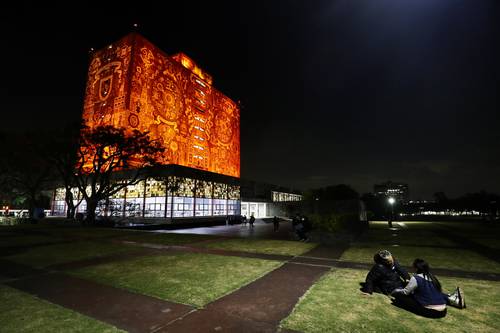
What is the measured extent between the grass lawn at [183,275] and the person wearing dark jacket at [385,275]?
349 centimetres

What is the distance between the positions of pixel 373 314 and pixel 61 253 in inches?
544

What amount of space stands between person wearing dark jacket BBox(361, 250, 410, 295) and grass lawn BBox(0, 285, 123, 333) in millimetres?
6043

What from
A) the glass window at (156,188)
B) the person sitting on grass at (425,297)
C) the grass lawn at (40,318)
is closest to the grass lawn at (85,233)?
the grass lawn at (40,318)

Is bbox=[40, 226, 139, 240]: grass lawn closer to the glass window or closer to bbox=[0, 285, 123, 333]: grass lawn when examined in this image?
bbox=[0, 285, 123, 333]: grass lawn

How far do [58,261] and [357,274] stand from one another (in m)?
11.8

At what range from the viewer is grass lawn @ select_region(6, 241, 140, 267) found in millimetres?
10664

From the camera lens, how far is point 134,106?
184ft

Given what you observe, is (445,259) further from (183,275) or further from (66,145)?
(66,145)

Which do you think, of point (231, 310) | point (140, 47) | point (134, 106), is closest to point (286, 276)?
point (231, 310)

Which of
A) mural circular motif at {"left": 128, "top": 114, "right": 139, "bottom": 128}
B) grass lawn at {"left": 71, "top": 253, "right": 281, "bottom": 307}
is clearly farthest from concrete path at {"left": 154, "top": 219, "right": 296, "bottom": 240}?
mural circular motif at {"left": 128, "top": 114, "right": 139, "bottom": 128}

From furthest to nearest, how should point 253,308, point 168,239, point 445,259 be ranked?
1. point 168,239
2. point 445,259
3. point 253,308

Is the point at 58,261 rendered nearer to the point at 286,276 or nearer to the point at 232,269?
the point at 232,269

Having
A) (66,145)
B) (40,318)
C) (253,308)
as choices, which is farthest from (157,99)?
(253,308)

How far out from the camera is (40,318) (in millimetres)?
5191
